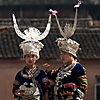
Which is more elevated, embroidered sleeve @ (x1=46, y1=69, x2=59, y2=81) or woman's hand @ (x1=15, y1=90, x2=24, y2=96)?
embroidered sleeve @ (x1=46, y1=69, x2=59, y2=81)

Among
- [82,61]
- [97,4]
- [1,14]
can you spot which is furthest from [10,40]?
[97,4]

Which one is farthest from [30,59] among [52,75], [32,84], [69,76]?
[69,76]

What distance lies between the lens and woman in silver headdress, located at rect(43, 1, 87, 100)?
34.4ft

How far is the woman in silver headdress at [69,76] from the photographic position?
10.5 meters

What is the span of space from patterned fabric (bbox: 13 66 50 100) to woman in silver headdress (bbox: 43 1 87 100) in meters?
0.26

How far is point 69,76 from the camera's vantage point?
34.8ft

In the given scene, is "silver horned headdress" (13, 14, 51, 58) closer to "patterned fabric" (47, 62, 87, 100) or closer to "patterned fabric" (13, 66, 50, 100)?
"patterned fabric" (13, 66, 50, 100)

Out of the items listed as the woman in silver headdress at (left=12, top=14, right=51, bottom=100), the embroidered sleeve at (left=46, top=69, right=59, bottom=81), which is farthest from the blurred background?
the woman in silver headdress at (left=12, top=14, right=51, bottom=100)

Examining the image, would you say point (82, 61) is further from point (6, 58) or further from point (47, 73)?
point (47, 73)

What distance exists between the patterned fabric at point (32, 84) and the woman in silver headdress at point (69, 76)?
0.26 metres

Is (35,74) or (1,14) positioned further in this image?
A: (1,14)

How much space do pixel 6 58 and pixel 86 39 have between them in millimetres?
3787

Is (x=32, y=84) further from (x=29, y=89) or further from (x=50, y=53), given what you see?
(x=50, y=53)

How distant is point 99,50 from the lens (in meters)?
23.0
